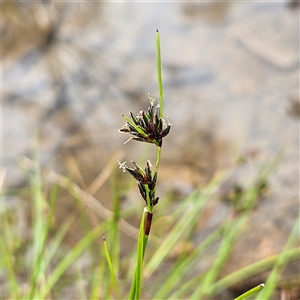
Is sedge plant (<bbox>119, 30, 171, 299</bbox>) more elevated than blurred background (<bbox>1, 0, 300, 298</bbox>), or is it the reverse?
blurred background (<bbox>1, 0, 300, 298</bbox>)

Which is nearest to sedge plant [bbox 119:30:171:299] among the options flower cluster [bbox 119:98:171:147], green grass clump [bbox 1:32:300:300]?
flower cluster [bbox 119:98:171:147]

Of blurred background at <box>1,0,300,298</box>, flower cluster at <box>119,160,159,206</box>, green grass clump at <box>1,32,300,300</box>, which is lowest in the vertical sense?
flower cluster at <box>119,160,159,206</box>

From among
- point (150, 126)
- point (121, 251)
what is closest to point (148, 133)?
point (150, 126)

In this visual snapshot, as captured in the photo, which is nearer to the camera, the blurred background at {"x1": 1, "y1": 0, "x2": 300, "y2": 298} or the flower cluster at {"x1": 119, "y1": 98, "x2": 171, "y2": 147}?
the flower cluster at {"x1": 119, "y1": 98, "x2": 171, "y2": 147}

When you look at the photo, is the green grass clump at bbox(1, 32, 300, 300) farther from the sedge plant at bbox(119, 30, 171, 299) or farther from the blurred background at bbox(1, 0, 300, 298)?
the sedge plant at bbox(119, 30, 171, 299)

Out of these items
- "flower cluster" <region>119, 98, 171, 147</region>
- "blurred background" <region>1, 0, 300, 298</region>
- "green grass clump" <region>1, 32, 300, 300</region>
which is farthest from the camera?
"blurred background" <region>1, 0, 300, 298</region>

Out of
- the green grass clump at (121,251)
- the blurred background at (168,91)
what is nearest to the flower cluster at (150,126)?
the green grass clump at (121,251)

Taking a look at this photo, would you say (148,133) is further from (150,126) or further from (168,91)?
(168,91)

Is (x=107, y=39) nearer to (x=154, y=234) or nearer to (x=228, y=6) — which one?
(x=228, y=6)

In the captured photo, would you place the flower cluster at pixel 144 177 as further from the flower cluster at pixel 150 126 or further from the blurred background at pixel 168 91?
the blurred background at pixel 168 91
